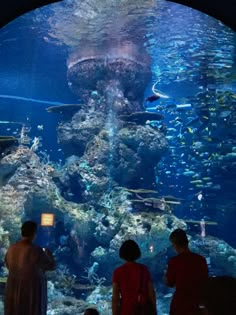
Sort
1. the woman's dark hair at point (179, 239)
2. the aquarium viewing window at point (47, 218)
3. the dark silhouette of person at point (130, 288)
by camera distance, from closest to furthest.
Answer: the dark silhouette of person at point (130, 288) → the woman's dark hair at point (179, 239) → the aquarium viewing window at point (47, 218)

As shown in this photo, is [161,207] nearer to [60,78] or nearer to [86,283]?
[86,283]

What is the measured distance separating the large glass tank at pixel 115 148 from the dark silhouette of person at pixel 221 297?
26.5ft

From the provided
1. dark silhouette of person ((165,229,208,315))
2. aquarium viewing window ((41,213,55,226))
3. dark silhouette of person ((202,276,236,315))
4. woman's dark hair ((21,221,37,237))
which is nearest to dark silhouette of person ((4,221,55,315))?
woman's dark hair ((21,221,37,237))

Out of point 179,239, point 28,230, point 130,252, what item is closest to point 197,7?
point 179,239

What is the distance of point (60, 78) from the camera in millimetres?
27078

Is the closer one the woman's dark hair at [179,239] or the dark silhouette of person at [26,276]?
the woman's dark hair at [179,239]

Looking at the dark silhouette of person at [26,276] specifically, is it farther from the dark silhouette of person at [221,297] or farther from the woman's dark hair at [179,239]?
the dark silhouette of person at [221,297]

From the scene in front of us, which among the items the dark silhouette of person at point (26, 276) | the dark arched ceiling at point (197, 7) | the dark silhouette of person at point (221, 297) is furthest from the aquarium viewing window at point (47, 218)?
the dark silhouette of person at point (221, 297)

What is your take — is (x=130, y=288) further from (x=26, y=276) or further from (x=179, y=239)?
(x=26, y=276)

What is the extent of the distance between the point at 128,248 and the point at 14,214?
29.2 ft

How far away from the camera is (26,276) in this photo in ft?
12.1

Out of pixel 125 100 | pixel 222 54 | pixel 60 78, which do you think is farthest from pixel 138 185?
pixel 60 78

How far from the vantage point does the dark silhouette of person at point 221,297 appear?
1.77 metres

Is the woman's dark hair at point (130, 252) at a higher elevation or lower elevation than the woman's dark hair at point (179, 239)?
lower
